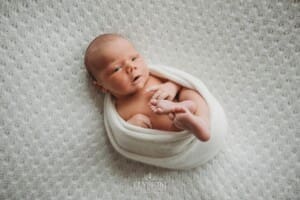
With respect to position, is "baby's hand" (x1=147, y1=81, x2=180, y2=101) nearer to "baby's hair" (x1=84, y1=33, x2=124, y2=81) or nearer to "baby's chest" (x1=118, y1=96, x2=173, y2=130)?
"baby's chest" (x1=118, y1=96, x2=173, y2=130)

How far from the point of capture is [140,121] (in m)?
1.10

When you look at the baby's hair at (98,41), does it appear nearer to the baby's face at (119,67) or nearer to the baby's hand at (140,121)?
the baby's face at (119,67)

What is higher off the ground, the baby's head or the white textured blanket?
the baby's head

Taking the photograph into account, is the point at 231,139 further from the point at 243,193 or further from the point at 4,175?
the point at 4,175

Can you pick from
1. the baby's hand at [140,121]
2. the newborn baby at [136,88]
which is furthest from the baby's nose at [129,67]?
the baby's hand at [140,121]

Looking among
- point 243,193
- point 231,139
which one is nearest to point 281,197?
point 243,193

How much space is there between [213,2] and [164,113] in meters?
0.38

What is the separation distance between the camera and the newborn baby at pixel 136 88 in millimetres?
1055

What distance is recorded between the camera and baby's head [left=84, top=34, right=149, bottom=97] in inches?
41.9

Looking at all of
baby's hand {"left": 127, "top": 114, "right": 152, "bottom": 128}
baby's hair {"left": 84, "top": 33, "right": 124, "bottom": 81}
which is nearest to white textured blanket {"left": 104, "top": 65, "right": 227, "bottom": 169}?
→ baby's hand {"left": 127, "top": 114, "right": 152, "bottom": 128}

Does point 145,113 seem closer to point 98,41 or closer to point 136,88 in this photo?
point 136,88

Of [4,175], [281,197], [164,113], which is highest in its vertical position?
[164,113]

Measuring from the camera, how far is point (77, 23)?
1190 millimetres

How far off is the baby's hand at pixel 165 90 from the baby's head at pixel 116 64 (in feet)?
0.13
